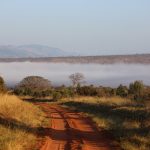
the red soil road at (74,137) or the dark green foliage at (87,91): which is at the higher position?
the red soil road at (74,137)

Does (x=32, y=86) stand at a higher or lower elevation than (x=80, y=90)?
lower

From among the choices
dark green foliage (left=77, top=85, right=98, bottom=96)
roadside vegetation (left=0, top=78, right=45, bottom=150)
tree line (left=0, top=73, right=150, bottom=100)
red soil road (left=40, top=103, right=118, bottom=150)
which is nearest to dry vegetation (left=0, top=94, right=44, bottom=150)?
roadside vegetation (left=0, top=78, right=45, bottom=150)

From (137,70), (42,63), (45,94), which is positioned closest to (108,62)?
(137,70)

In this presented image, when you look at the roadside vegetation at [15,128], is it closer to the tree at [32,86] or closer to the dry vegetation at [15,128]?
the dry vegetation at [15,128]

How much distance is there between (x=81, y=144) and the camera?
1775cm

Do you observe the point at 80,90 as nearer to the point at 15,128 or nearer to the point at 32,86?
the point at 32,86

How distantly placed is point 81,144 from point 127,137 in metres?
2.12

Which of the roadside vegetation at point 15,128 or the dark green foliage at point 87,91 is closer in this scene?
the roadside vegetation at point 15,128

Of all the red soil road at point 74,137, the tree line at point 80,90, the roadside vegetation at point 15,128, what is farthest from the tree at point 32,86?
the red soil road at point 74,137

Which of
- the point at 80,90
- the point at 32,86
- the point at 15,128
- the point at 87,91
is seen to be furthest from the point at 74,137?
the point at 32,86

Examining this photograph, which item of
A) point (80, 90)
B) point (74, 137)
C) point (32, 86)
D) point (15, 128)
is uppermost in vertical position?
point (15, 128)

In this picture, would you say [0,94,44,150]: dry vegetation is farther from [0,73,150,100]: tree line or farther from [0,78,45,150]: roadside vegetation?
[0,73,150,100]: tree line

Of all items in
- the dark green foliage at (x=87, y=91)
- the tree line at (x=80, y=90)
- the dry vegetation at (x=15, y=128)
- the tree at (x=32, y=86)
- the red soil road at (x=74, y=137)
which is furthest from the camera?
the tree at (x=32, y=86)

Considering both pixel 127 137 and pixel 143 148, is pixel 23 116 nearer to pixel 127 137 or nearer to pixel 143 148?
pixel 127 137
